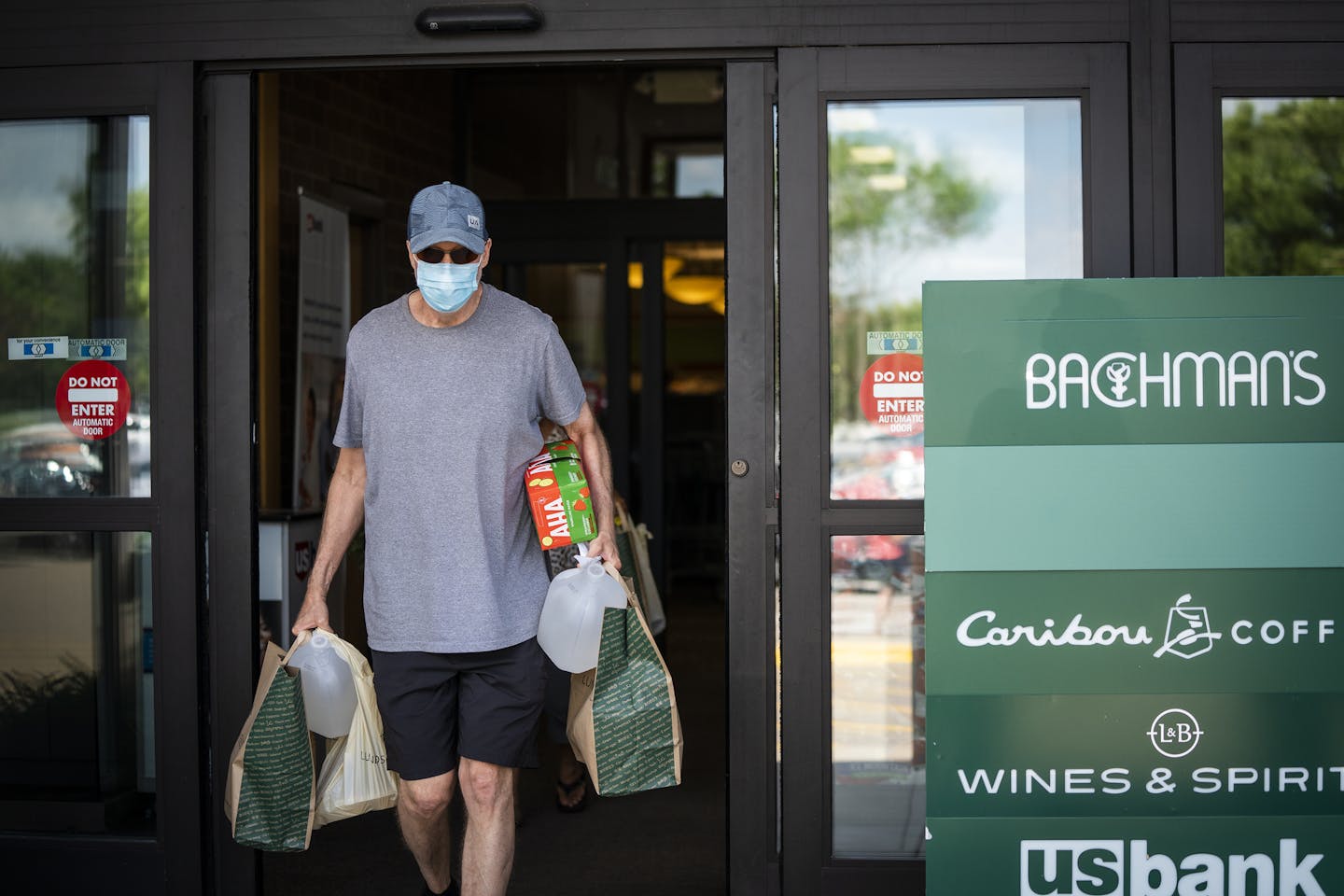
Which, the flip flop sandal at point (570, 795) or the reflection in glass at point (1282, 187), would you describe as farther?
the flip flop sandal at point (570, 795)

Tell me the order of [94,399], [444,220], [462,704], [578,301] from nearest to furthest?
[444,220] → [462,704] → [94,399] → [578,301]

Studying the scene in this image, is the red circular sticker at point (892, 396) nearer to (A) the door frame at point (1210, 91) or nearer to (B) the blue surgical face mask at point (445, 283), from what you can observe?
(A) the door frame at point (1210, 91)

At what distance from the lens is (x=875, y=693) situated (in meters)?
3.32

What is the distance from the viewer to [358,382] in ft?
10.0

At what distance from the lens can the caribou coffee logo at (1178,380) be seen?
2670 millimetres

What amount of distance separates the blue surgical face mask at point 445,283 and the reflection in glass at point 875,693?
1.07 m

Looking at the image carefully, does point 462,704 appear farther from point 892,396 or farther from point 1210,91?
point 1210,91

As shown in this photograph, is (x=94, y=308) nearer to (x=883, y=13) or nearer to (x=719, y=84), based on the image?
(x=883, y=13)

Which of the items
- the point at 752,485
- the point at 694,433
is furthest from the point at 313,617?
the point at 694,433

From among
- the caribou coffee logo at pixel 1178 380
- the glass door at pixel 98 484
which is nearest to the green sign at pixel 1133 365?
the caribou coffee logo at pixel 1178 380

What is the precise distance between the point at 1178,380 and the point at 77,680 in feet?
9.30

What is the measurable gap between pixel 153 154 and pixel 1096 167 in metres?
2.33

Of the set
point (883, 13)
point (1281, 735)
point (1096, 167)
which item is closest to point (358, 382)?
point (883, 13)

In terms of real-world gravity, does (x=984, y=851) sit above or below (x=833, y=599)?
below
